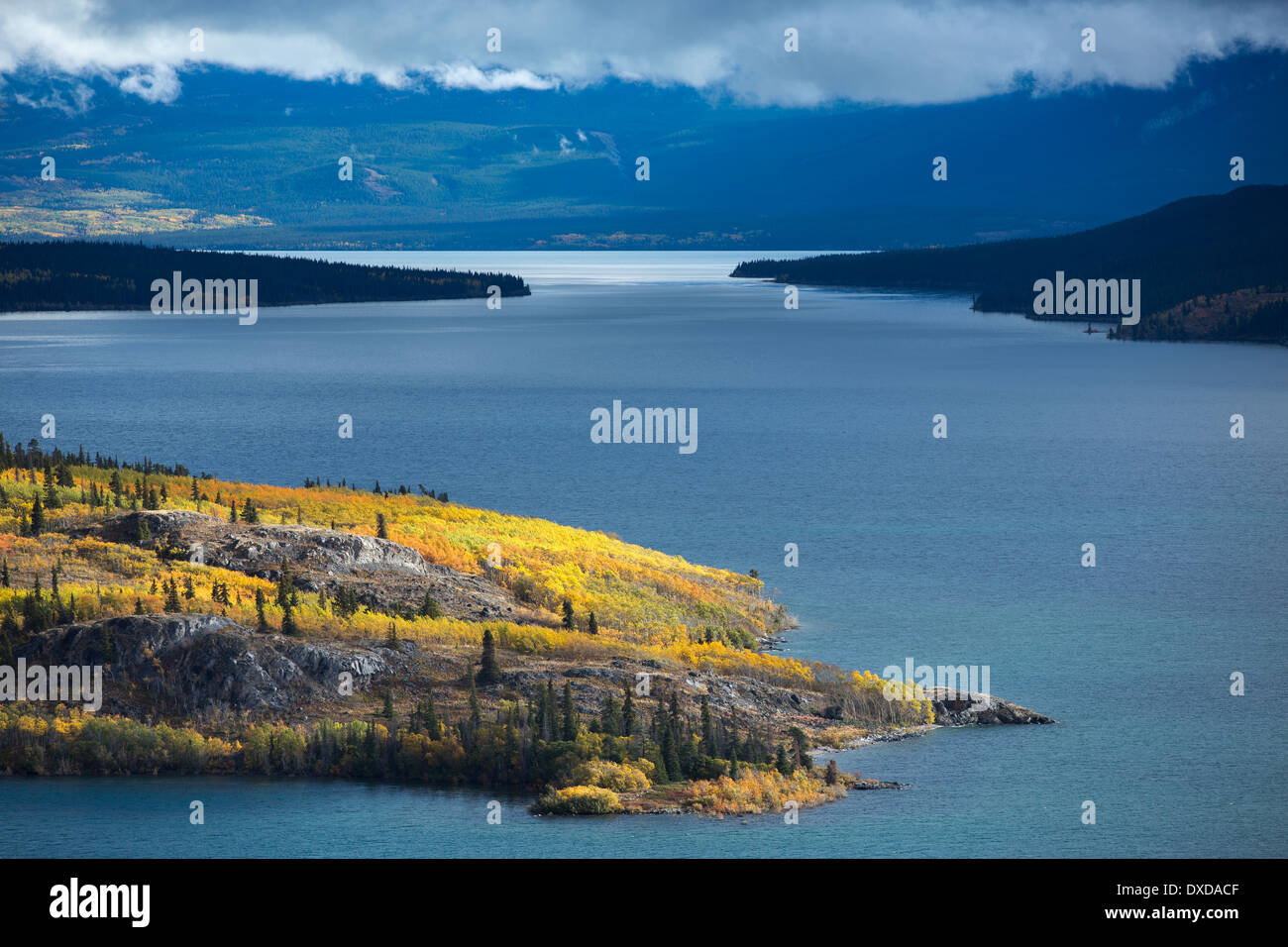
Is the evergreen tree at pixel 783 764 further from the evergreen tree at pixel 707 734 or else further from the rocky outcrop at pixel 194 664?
the rocky outcrop at pixel 194 664

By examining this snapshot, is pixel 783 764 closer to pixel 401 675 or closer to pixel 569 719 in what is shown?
pixel 569 719

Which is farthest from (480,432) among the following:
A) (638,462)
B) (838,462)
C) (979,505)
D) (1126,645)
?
(1126,645)

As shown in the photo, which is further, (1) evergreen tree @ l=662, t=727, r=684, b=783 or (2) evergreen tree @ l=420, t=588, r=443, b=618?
(2) evergreen tree @ l=420, t=588, r=443, b=618

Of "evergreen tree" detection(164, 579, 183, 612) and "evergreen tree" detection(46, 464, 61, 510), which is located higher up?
"evergreen tree" detection(46, 464, 61, 510)

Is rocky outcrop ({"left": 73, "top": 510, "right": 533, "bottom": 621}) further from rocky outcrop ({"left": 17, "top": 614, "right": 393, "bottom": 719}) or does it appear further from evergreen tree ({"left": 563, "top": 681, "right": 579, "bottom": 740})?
evergreen tree ({"left": 563, "top": 681, "right": 579, "bottom": 740})

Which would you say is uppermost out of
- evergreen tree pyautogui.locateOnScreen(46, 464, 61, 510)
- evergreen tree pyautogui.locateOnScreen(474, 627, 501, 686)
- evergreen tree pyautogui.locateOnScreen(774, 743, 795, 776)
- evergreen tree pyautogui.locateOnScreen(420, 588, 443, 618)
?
evergreen tree pyautogui.locateOnScreen(46, 464, 61, 510)

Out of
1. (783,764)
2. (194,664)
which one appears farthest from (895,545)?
(194,664)

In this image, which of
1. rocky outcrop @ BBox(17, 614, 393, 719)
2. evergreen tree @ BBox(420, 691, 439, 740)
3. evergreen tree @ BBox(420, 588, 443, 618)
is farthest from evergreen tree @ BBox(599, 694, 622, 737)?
evergreen tree @ BBox(420, 588, 443, 618)
